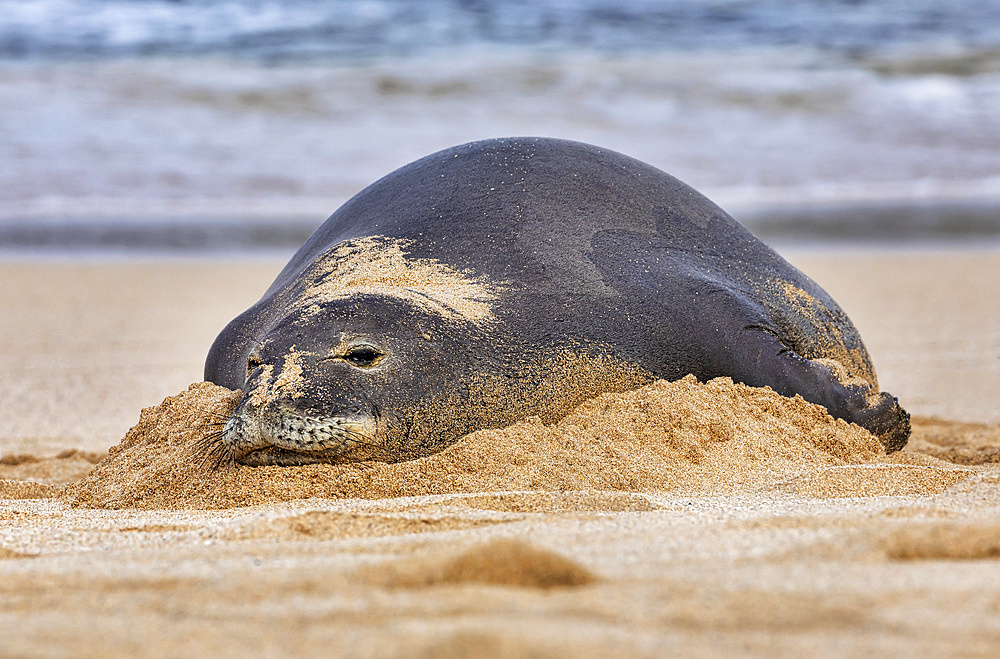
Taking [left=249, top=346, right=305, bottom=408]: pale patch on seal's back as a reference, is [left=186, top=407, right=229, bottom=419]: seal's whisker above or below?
below

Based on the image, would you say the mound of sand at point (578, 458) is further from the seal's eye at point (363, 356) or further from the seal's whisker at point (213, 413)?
the seal's eye at point (363, 356)

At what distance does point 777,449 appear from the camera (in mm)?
3377

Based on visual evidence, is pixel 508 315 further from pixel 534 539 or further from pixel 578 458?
pixel 534 539

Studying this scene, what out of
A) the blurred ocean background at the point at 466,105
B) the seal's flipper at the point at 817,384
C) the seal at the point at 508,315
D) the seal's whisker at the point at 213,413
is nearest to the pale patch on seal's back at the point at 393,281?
the seal at the point at 508,315

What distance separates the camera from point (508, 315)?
3.59 metres

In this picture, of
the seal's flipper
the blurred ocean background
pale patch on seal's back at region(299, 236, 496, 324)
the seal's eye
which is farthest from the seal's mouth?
the blurred ocean background

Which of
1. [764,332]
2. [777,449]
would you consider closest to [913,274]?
[764,332]

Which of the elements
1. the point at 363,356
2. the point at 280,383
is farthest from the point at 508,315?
the point at 280,383

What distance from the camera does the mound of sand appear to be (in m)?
3.07

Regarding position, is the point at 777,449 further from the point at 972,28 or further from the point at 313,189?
the point at 972,28

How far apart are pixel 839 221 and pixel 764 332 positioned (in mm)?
8732

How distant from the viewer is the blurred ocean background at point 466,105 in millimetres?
12664

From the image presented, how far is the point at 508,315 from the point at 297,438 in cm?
87

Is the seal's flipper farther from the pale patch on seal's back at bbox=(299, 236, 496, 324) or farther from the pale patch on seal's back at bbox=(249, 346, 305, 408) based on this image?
the pale patch on seal's back at bbox=(249, 346, 305, 408)
